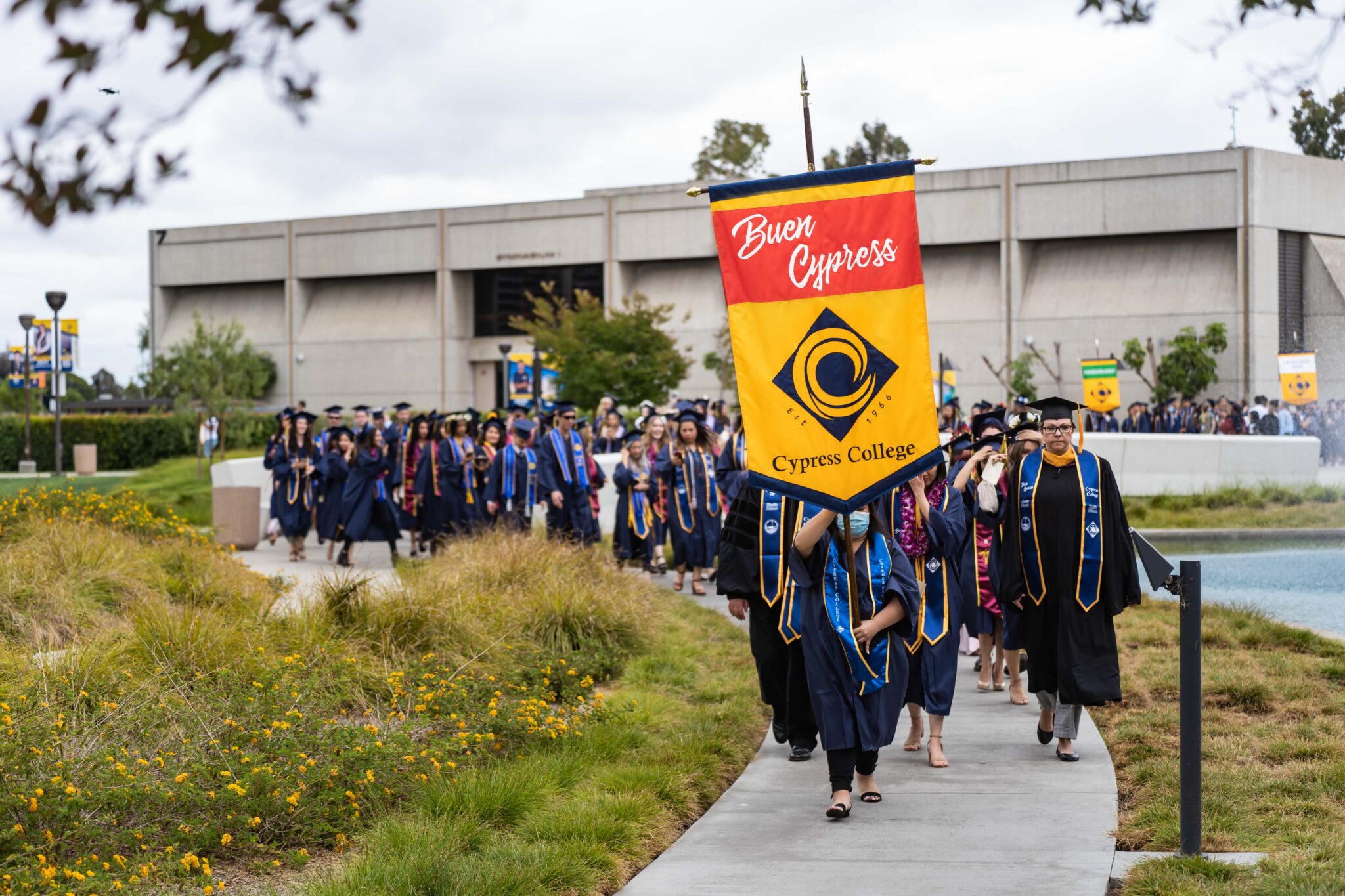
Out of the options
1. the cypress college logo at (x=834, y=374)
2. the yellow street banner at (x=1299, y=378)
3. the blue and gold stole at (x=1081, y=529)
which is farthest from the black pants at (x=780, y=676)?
the yellow street banner at (x=1299, y=378)

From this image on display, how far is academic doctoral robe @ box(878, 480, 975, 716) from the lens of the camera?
739 centimetres

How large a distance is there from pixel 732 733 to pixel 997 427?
2423 mm

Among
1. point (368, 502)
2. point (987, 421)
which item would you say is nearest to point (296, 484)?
point (368, 502)

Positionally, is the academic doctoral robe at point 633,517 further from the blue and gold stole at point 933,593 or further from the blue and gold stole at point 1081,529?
the blue and gold stole at point 1081,529

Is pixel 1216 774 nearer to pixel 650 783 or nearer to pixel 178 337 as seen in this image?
pixel 650 783

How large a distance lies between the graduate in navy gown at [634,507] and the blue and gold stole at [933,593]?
27.2 feet

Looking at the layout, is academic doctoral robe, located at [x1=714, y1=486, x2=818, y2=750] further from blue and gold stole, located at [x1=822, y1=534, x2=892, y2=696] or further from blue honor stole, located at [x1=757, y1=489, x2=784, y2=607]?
blue and gold stole, located at [x1=822, y1=534, x2=892, y2=696]

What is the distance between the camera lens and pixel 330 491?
17.8 meters

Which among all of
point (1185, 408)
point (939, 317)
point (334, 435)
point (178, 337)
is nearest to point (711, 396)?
point (939, 317)

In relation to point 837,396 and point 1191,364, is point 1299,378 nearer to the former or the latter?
point 1191,364

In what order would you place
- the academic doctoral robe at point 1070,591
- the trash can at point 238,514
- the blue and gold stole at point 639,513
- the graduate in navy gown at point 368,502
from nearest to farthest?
the academic doctoral robe at point 1070,591, the blue and gold stole at point 639,513, the graduate in navy gown at point 368,502, the trash can at point 238,514

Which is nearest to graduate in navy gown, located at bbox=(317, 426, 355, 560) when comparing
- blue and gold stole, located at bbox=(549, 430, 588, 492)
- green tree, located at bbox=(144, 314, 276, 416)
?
blue and gold stole, located at bbox=(549, 430, 588, 492)

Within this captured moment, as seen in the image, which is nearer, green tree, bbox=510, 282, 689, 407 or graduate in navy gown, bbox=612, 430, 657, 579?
graduate in navy gown, bbox=612, 430, 657, 579

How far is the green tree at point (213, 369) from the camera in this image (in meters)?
46.3
